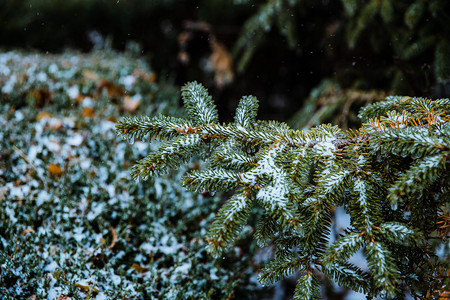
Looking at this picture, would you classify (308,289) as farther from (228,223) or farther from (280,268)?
(228,223)

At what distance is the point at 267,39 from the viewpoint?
3.41 m

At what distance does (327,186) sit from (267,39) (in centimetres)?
284

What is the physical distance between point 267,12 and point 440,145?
6.56ft

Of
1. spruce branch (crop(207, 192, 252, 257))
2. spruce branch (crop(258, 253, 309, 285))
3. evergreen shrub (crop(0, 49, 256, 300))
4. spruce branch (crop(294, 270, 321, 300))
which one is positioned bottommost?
spruce branch (crop(294, 270, 321, 300))

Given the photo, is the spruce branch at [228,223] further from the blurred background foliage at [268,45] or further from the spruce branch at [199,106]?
the blurred background foliage at [268,45]

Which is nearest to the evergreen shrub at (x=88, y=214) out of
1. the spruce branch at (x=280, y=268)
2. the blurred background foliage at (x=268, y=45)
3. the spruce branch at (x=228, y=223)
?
the blurred background foliage at (x=268, y=45)

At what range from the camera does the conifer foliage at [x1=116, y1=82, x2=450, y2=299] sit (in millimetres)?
864

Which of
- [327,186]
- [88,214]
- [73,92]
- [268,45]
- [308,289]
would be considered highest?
[268,45]

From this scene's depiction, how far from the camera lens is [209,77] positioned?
4.35m

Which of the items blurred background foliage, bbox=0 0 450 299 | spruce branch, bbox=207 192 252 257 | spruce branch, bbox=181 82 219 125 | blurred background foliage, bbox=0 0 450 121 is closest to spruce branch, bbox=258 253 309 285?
spruce branch, bbox=207 192 252 257

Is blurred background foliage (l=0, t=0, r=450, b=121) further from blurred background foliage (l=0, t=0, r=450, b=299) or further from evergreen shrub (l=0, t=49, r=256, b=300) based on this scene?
evergreen shrub (l=0, t=49, r=256, b=300)

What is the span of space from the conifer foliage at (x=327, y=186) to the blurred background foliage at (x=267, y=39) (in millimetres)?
1158

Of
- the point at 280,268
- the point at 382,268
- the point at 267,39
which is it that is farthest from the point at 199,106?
the point at 267,39

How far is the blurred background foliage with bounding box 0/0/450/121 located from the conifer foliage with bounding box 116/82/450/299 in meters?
1.16
